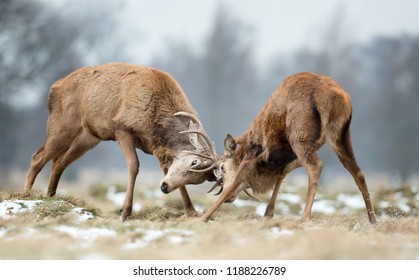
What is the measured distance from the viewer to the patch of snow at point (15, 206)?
30.7 ft

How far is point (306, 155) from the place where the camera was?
30.1 ft

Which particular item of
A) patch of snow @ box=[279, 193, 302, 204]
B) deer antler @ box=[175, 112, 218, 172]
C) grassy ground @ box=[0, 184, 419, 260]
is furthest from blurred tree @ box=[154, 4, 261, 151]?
grassy ground @ box=[0, 184, 419, 260]

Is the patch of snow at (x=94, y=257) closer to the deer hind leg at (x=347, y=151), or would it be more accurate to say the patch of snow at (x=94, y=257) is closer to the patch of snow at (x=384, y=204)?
the deer hind leg at (x=347, y=151)

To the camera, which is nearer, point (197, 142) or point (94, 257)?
point (94, 257)

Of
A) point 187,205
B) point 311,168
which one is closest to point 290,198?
point 187,205

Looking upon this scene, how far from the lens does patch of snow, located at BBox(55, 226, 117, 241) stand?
7238 millimetres

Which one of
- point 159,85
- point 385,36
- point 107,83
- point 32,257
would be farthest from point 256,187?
point 385,36

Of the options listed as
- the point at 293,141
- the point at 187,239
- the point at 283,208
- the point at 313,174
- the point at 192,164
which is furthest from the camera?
the point at 283,208

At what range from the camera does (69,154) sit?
12.1 metres

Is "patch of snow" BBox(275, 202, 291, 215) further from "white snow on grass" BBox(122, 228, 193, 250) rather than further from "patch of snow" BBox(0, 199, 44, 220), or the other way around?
"white snow on grass" BBox(122, 228, 193, 250)

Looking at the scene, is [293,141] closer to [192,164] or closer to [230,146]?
[230,146]

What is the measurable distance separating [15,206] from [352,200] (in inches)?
357

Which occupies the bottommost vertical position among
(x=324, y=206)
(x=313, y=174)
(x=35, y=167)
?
(x=324, y=206)

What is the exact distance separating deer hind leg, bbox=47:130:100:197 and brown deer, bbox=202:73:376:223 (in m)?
2.79
